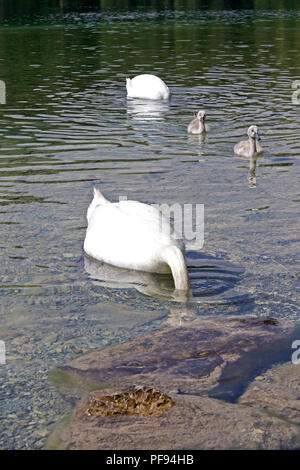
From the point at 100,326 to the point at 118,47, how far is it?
83.5 ft

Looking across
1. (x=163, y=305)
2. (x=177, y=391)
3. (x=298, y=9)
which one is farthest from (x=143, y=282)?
(x=298, y=9)

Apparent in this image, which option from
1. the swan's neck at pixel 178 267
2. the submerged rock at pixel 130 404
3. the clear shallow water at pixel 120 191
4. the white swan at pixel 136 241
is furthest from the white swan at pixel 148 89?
the submerged rock at pixel 130 404

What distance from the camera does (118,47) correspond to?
102 ft

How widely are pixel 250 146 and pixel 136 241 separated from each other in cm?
602

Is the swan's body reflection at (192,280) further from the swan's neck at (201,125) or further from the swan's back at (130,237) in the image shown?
the swan's neck at (201,125)

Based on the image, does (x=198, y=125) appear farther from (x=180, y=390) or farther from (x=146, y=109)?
(x=180, y=390)

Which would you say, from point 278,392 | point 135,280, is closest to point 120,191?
point 135,280

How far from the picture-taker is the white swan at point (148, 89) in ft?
62.7

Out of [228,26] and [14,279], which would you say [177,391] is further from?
[228,26]

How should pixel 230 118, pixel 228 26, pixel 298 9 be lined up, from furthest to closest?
1. pixel 298 9
2. pixel 228 26
3. pixel 230 118

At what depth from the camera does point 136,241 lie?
8102mm

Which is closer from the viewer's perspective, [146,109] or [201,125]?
[201,125]

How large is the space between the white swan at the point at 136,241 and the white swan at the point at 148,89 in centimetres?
1074

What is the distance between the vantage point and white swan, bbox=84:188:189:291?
7.75 meters
